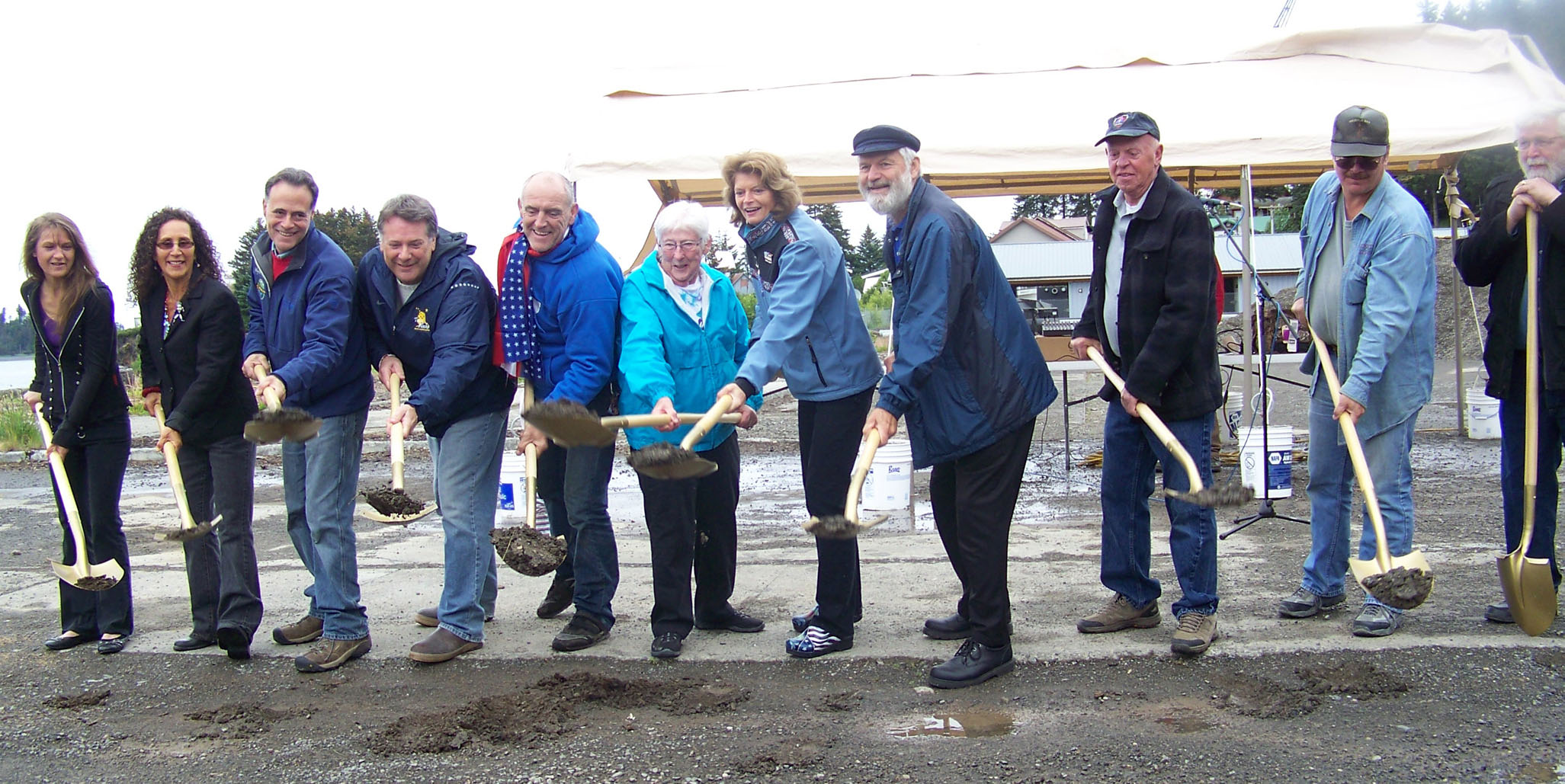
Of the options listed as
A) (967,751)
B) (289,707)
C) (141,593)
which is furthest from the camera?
(141,593)

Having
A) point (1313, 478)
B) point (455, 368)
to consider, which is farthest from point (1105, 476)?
point (455, 368)

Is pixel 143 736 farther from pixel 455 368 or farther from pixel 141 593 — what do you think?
pixel 141 593

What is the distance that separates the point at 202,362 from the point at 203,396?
0.15m

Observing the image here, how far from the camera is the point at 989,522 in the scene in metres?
3.92

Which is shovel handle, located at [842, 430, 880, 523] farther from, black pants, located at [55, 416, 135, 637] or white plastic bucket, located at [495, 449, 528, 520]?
white plastic bucket, located at [495, 449, 528, 520]

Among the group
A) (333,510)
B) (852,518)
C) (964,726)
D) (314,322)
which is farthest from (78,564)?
(964,726)

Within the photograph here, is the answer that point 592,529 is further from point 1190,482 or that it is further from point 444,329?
point 1190,482

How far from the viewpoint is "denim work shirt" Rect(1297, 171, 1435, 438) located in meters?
4.04

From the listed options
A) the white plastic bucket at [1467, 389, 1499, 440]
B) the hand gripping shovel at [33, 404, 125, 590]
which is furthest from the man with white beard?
the white plastic bucket at [1467, 389, 1499, 440]

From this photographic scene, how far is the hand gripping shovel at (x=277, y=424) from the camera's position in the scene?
158 inches

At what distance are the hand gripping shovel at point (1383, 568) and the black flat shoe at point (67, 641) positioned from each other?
206 inches

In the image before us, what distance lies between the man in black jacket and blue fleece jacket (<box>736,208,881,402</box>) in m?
0.96

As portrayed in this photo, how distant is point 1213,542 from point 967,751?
5.02 ft

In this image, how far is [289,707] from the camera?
13.0ft
